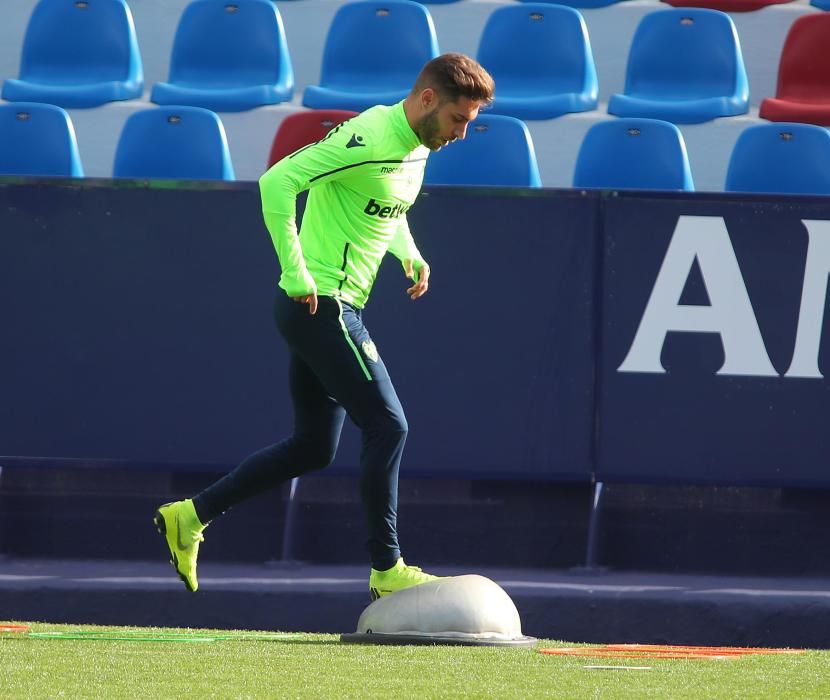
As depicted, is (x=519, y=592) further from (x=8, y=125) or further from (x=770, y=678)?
(x=8, y=125)

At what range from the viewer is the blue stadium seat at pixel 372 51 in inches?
356

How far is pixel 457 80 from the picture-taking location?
4.55 meters

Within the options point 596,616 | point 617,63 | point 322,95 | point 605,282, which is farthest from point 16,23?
point 596,616

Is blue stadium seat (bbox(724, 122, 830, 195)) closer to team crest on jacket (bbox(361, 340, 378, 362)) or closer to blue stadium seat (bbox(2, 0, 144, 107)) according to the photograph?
team crest on jacket (bbox(361, 340, 378, 362))

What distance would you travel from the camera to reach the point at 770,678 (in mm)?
4105

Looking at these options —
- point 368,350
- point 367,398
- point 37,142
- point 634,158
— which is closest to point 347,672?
point 367,398

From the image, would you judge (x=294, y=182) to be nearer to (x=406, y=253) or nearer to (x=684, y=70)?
(x=406, y=253)

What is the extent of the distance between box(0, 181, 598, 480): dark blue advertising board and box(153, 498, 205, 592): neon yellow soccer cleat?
124 cm

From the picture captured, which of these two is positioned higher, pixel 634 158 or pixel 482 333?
pixel 634 158

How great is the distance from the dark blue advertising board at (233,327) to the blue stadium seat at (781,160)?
1.68m

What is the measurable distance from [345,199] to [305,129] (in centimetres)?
316

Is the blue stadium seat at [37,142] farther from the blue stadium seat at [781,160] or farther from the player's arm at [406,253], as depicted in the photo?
the blue stadium seat at [781,160]

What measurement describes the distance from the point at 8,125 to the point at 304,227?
354cm

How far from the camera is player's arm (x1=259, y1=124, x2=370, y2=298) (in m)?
4.53
